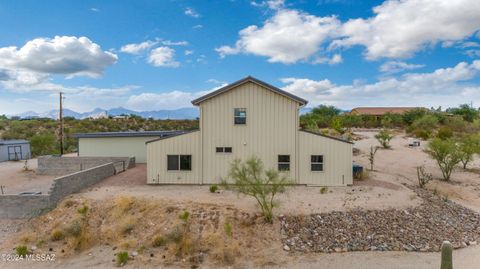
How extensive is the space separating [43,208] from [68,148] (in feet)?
92.7

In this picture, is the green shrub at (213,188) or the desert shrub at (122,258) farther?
the green shrub at (213,188)

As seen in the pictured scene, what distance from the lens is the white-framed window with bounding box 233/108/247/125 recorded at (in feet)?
57.0

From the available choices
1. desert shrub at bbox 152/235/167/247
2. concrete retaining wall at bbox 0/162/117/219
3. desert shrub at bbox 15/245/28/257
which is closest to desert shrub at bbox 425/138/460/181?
desert shrub at bbox 152/235/167/247

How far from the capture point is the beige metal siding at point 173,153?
693 inches

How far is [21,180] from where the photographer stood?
69.1ft

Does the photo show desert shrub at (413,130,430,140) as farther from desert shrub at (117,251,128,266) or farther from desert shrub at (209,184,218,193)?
desert shrub at (117,251,128,266)

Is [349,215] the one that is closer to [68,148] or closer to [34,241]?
[34,241]

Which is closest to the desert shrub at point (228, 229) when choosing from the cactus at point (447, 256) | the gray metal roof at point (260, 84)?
the cactus at point (447, 256)

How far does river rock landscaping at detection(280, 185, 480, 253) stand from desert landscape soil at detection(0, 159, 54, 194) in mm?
14419

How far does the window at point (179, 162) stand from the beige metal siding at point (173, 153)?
0.17 metres

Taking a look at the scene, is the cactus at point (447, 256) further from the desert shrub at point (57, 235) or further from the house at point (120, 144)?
the house at point (120, 144)

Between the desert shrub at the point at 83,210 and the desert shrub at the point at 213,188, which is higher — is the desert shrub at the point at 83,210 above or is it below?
below

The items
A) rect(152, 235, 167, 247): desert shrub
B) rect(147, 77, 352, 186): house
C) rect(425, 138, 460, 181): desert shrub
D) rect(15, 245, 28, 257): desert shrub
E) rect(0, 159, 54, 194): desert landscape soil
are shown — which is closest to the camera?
rect(15, 245, 28, 257): desert shrub

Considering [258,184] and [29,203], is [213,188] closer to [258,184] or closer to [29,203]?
[258,184]
